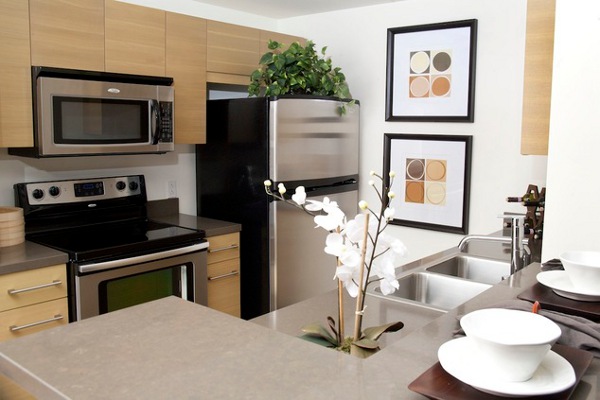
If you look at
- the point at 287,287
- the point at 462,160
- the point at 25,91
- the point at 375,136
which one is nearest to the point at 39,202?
the point at 25,91

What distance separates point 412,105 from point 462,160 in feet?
1.58

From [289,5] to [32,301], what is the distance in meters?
2.43

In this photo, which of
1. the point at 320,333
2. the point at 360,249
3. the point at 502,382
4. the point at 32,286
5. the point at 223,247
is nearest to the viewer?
the point at 502,382

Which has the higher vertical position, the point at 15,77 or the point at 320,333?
the point at 15,77

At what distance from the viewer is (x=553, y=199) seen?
170cm

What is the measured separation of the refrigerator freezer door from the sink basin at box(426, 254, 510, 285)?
115 cm

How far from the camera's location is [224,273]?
332cm

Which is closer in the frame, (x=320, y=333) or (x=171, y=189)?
(x=320, y=333)

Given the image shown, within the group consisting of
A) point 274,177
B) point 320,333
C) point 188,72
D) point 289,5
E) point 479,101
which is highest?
point 289,5

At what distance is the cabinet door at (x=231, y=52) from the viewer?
343cm

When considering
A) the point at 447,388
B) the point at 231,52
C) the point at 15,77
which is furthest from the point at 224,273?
the point at 447,388

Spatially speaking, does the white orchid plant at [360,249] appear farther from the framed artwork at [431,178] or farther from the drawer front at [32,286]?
the framed artwork at [431,178]

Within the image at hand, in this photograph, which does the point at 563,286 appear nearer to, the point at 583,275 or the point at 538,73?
the point at 583,275

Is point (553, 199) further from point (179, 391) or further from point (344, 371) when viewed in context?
point (179, 391)
